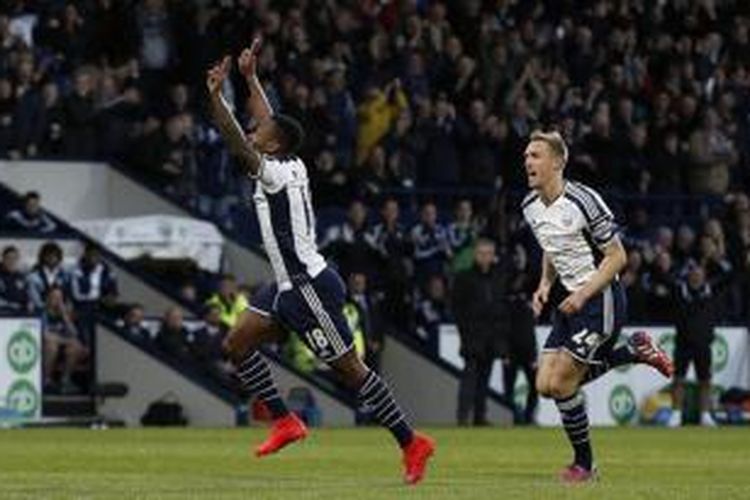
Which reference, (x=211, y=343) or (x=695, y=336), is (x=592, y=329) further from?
(x=695, y=336)

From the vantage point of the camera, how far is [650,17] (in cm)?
4316

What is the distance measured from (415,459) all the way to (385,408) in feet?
1.52

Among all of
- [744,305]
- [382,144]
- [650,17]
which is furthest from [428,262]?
[650,17]

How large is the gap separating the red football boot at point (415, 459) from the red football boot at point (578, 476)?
38.2 inches

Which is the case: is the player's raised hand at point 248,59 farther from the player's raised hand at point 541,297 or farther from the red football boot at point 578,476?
the red football boot at point 578,476

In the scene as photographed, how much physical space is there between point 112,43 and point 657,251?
26.1ft

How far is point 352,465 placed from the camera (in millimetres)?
21953

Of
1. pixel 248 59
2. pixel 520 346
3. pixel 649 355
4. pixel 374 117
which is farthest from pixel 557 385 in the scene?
pixel 374 117

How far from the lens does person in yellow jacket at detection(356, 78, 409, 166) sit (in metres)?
37.5

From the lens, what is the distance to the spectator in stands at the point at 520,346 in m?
34.2

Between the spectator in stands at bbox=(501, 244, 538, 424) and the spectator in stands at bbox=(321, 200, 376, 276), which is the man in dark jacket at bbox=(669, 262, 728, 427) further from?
the spectator in stands at bbox=(321, 200, 376, 276)

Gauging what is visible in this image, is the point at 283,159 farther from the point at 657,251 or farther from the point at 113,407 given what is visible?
the point at 657,251

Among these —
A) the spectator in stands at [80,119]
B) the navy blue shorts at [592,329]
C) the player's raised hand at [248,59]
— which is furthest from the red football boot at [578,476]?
the spectator in stands at [80,119]

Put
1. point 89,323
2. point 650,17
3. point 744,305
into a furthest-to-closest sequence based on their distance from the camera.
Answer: point 650,17 < point 744,305 < point 89,323
